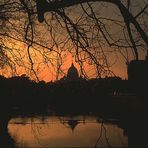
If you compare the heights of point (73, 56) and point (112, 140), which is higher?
point (73, 56)

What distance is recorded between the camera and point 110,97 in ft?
234

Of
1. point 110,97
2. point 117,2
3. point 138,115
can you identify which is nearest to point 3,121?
point 138,115

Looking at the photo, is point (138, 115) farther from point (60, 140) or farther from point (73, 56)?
point (73, 56)

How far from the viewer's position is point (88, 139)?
24.8 m

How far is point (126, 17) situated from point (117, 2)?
264 mm

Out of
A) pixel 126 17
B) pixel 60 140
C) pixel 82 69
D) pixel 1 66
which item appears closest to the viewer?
pixel 126 17

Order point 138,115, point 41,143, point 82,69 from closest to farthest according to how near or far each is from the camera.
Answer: point 82,69 → point 41,143 → point 138,115

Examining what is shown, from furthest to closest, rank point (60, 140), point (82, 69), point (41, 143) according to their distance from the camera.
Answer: point (60, 140), point (41, 143), point (82, 69)

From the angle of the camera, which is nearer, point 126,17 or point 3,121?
point 126,17

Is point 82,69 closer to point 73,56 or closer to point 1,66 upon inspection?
point 73,56

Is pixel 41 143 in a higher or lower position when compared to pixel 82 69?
lower

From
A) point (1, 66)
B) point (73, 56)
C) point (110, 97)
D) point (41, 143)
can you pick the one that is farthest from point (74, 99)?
point (73, 56)

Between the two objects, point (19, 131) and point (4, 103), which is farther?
point (19, 131)

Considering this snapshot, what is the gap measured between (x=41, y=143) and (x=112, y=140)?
11.9ft
